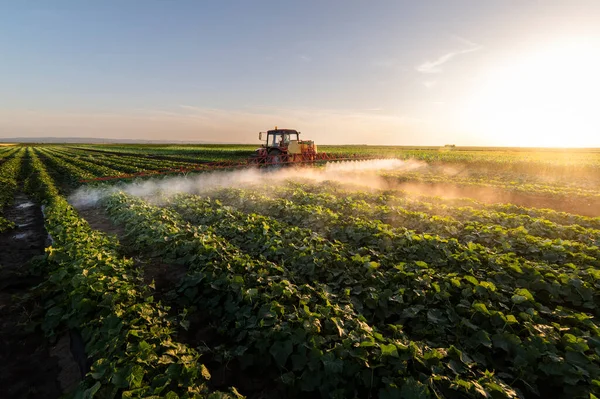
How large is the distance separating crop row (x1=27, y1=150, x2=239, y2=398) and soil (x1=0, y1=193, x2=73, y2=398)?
263mm

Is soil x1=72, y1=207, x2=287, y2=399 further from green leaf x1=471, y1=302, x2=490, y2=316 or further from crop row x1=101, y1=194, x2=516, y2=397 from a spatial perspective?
green leaf x1=471, y1=302, x2=490, y2=316

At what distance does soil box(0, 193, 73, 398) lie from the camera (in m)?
3.63

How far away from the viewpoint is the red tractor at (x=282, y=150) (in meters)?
20.9

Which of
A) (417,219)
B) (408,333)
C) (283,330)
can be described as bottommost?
(408,333)

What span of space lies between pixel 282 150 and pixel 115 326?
726 inches

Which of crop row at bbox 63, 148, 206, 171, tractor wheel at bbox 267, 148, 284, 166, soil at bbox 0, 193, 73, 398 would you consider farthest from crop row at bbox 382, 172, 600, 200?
soil at bbox 0, 193, 73, 398

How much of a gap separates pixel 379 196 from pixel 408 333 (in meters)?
7.79

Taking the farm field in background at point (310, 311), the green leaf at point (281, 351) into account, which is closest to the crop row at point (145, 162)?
the farm field in background at point (310, 311)

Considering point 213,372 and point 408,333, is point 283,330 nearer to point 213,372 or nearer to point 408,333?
point 213,372

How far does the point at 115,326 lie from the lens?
13.0ft

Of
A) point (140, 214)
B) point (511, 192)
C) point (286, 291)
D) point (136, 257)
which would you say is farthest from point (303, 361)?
point (511, 192)

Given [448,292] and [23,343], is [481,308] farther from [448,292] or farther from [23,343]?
[23,343]

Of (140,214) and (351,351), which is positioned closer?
(351,351)

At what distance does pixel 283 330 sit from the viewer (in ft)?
12.2
